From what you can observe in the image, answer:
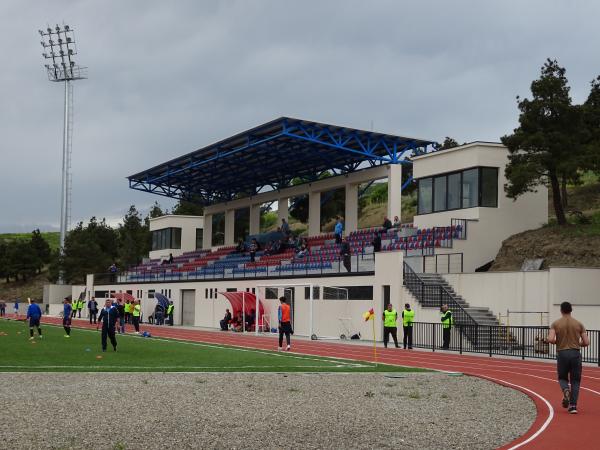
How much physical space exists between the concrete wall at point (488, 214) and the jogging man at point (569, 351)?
24260 millimetres

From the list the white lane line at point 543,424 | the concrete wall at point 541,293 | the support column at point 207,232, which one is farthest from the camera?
the support column at point 207,232

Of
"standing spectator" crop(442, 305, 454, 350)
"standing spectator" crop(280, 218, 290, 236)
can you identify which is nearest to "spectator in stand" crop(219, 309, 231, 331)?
"standing spectator" crop(280, 218, 290, 236)

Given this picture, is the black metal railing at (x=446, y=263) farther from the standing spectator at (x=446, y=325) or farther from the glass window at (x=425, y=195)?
the standing spectator at (x=446, y=325)

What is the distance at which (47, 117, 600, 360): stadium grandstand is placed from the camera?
106ft

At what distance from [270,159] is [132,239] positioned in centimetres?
4842

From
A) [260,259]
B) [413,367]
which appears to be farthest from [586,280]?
[260,259]

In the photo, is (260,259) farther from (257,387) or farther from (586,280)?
(257,387)

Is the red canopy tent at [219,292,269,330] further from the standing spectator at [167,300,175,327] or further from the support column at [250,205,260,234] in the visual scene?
the support column at [250,205,260,234]

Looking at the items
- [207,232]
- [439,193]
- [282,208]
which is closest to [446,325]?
[439,193]

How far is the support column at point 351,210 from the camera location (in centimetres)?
5356

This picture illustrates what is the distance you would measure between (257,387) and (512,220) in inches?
1033

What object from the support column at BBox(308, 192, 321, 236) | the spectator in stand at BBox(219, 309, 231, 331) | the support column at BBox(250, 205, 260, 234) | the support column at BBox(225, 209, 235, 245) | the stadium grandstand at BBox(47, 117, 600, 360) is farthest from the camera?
the support column at BBox(225, 209, 235, 245)

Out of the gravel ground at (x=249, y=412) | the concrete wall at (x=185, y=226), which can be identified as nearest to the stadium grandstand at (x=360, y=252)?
the concrete wall at (x=185, y=226)

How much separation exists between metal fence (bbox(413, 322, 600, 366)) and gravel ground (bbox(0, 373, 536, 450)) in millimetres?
10445
